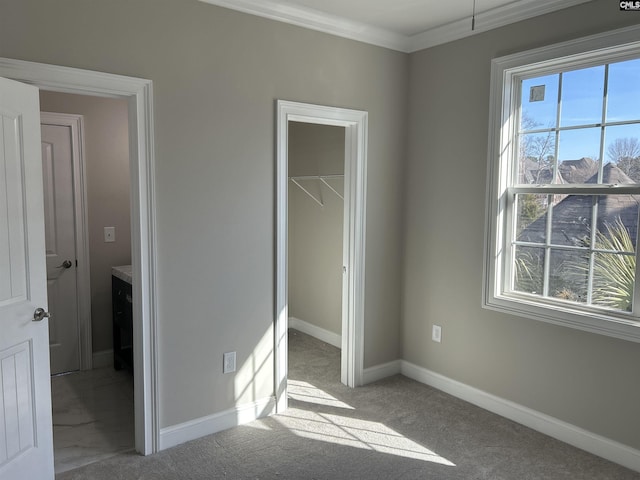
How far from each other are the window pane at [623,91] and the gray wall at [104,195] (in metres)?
3.44

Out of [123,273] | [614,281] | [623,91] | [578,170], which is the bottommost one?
[123,273]

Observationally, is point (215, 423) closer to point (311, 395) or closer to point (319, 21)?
point (311, 395)

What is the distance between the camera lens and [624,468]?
105 inches

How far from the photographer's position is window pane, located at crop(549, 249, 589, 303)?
2918 mm

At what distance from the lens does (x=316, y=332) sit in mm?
4953

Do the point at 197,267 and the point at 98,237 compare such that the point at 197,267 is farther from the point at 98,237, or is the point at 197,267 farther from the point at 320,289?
the point at 320,289

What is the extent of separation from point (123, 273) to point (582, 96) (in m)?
3.32

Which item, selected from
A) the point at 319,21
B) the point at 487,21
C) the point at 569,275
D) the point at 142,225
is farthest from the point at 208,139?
the point at 569,275

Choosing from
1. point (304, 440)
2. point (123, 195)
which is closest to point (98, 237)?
point (123, 195)

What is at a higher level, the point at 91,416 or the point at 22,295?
the point at 22,295

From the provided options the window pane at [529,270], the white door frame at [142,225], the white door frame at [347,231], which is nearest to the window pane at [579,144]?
the window pane at [529,270]

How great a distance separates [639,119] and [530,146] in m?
0.63

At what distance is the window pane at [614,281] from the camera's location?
8.91ft

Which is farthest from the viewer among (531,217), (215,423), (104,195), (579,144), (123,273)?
(104,195)
